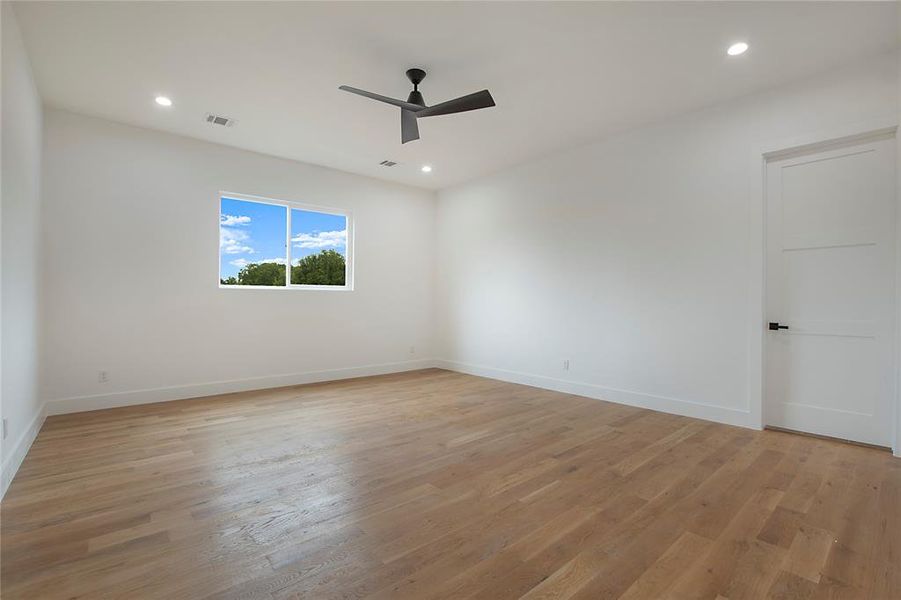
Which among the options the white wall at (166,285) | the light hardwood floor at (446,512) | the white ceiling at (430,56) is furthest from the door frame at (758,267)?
the white wall at (166,285)

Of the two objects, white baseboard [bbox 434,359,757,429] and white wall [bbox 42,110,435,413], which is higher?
white wall [bbox 42,110,435,413]

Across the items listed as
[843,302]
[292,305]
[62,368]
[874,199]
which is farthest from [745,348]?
[62,368]

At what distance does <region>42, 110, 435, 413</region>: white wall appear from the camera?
4.09 meters

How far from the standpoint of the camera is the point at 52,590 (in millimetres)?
1581

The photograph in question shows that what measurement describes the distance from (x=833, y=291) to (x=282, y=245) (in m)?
5.86

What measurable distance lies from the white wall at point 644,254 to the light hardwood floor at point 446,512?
83 cm

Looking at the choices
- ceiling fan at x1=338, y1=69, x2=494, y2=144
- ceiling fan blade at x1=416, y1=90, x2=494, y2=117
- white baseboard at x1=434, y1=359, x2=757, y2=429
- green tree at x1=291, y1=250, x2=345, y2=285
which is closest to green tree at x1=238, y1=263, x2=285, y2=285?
A: green tree at x1=291, y1=250, x2=345, y2=285

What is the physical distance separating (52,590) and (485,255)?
17.6 feet

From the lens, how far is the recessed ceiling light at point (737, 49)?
2.94 metres

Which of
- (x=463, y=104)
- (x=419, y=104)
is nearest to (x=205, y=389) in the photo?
(x=419, y=104)

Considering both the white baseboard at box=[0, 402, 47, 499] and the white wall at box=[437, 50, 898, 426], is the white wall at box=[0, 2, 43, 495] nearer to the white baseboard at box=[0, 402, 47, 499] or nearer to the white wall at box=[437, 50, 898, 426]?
the white baseboard at box=[0, 402, 47, 499]

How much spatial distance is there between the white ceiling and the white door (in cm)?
86

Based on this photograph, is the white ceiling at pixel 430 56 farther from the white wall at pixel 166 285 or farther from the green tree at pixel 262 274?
the green tree at pixel 262 274

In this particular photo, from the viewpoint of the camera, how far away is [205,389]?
4.83 metres
